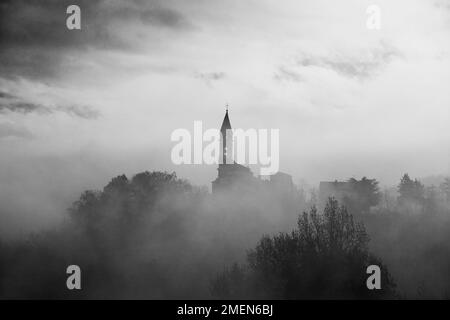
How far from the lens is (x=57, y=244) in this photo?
182 feet

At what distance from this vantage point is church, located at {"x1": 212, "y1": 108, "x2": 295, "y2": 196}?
224ft

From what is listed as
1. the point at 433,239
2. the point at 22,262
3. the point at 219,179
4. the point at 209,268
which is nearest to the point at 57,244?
the point at 22,262

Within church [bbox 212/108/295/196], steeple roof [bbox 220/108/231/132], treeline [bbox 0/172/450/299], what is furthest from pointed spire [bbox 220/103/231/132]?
treeline [bbox 0/172/450/299]

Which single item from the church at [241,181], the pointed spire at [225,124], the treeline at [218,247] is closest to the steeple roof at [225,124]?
the pointed spire at [225,124]

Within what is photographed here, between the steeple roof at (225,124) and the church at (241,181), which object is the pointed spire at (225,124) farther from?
the church at (241,181)

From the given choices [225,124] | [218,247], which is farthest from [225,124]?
[218,247]

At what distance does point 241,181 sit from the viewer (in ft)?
226

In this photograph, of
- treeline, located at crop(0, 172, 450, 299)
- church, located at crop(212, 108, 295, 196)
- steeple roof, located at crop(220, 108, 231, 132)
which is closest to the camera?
treeline, located at crop(0, 172, 450, 299)

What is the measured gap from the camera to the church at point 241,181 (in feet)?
224

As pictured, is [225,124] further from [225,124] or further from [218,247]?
[218,247]

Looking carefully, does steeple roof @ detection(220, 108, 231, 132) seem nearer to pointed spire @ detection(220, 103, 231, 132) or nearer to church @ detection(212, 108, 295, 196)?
pointed spire @ detection(220, 103, 231, 132)

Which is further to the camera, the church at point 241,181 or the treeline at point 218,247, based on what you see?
the church at point 241,181
